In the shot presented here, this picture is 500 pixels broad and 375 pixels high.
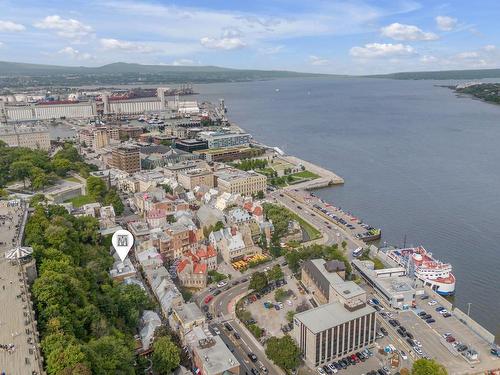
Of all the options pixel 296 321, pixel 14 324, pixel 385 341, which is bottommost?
→ pixel 385 341

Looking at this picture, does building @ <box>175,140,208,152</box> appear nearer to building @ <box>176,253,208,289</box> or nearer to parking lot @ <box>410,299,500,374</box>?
building @ <box>176,253,208,289</box>

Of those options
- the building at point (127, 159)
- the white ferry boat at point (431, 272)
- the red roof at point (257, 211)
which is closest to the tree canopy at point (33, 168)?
the building at point (127, 159)

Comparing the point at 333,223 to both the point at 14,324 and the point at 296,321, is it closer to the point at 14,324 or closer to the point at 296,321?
the point at 296,321

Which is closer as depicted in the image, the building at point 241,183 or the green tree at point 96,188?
the green tree at point 96,188

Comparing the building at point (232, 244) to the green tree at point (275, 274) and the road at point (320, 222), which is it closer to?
the green tree at point (275, 274)

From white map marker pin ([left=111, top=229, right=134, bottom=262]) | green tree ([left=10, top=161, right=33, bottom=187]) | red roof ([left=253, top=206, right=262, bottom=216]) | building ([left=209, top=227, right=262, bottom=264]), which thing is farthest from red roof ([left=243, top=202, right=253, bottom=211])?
green tree ([left=10, top=161, right=33, bottom=187])

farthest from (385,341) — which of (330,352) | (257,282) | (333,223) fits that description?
(333,223)
